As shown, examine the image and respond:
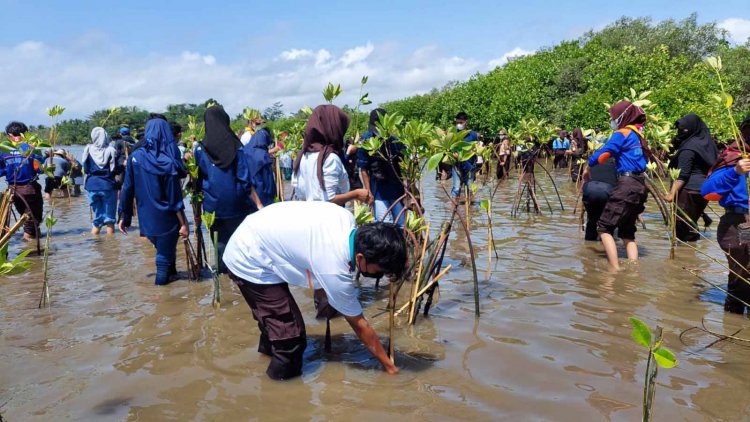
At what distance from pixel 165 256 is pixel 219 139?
1448 mm

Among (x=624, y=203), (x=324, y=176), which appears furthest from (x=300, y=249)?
(x=624, y=203)

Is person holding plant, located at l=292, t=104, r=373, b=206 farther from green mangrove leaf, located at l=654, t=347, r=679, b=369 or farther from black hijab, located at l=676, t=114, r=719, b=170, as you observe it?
black hijab, located at l=676, t=114, r=719, b=170

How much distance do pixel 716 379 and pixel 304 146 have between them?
3.12 metres

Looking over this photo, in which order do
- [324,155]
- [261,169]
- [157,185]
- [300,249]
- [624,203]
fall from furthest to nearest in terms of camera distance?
1. [261,169]
2. [624,203]
3. [157,185]
4. [324,155]
5. [300,249]

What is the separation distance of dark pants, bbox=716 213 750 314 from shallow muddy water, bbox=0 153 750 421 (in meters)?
0.16

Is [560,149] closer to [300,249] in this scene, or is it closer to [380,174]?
[380,174]

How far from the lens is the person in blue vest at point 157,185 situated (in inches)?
196

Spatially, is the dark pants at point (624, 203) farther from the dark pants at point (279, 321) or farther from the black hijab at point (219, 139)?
the black hijab at point (219, 139)

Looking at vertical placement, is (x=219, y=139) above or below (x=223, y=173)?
above

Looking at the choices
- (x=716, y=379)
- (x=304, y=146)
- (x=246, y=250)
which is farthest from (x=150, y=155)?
(x=716, y=379)

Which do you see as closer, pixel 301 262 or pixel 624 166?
pixel 301 262

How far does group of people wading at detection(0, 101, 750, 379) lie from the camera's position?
276 centimetres

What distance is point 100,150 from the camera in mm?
7828

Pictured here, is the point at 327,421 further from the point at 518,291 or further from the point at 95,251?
the point at 95,251
